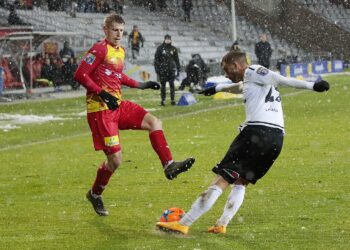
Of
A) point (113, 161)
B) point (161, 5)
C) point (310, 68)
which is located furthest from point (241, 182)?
point (161, 5)

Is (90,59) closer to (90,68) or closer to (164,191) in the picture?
(90,68)

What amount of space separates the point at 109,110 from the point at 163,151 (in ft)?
2.33

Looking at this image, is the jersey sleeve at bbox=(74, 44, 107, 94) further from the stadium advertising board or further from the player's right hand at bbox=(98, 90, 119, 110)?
the stadium advertising board

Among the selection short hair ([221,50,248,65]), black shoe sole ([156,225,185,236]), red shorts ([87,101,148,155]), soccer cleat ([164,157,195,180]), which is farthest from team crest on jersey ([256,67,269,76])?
red shorts ([87,101,148,155])

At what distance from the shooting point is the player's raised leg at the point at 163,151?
376 inches

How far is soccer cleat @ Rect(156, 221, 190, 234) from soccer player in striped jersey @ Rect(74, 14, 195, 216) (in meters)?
0.97

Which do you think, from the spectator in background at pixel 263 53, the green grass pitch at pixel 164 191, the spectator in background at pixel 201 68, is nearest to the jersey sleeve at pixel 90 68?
the green grass pitch at pixel 164 191

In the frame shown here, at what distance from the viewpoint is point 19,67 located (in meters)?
32.8

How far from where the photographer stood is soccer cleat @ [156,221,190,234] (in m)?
8.67

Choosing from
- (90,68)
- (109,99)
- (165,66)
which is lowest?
(165,66)

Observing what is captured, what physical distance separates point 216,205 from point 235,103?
1708 cm

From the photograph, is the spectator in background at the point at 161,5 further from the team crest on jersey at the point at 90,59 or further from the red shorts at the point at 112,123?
the team crest on jersey at the point at 90,59

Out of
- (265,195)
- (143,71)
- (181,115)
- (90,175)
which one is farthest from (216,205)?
(143,71)

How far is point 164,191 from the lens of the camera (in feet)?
38.1
